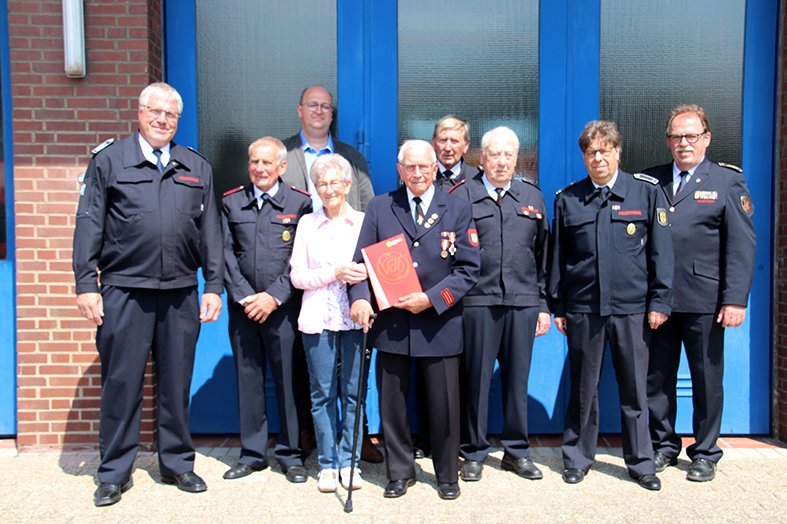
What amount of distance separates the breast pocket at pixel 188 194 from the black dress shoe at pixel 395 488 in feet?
6.04

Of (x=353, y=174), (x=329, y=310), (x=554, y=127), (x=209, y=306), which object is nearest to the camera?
(x=329, y=310)

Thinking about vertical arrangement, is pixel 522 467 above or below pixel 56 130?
below

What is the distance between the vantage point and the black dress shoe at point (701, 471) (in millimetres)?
4023

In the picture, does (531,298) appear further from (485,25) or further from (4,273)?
(4,273)

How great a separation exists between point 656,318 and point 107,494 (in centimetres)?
317

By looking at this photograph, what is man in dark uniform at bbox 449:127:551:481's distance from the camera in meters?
3.99

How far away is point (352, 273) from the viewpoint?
12.0 feet

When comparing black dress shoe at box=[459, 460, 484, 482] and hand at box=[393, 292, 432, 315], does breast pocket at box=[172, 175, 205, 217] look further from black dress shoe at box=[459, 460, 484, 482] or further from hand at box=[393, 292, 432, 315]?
black dress shoe at box=[459, 460, 484, 482]

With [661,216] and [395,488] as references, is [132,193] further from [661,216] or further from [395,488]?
[661,216]

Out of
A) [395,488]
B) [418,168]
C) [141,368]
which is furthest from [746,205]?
[141,368]

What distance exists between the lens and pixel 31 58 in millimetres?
4391

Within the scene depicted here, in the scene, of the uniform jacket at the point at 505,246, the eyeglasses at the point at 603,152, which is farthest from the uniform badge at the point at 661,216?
the uniform jacket at the point at 505,246

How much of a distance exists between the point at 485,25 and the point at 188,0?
206 centimetres

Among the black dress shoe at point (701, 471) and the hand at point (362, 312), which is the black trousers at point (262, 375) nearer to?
the hand at point (362, 312)
